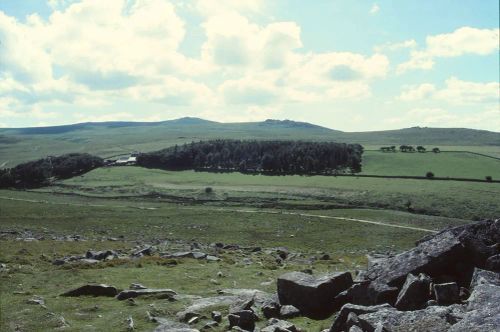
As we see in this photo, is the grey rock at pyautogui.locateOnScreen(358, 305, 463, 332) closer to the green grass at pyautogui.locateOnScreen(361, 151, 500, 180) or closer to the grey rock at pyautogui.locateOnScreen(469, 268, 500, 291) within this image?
the grey rock at pyautogui.locateOnScreen(469, 268, 500, 291)

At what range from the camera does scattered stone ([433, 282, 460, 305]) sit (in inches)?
640

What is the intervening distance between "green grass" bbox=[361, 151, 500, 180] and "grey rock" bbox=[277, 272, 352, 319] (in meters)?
128

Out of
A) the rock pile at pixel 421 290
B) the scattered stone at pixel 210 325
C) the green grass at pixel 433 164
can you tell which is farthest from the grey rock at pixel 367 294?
the green grass at pixel 433 164

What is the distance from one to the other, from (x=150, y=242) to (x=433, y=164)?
419 ft

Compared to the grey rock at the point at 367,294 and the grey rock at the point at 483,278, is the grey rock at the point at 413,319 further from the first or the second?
the grey rock at the point at 367,294

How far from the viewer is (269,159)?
175 meters

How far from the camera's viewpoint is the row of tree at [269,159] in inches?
6722

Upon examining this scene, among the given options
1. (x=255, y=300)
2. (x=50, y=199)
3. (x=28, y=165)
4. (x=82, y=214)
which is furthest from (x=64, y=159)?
(x=255, y=300)

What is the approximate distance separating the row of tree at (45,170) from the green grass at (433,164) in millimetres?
108440

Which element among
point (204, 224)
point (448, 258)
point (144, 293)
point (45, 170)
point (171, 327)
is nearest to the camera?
point (171, 327)

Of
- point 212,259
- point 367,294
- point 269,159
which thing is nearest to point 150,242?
point 212,259

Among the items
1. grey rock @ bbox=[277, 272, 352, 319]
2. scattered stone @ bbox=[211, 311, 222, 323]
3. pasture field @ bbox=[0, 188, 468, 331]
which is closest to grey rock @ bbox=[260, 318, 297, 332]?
pasture field @ bbox=[0, 188, 468, 331]

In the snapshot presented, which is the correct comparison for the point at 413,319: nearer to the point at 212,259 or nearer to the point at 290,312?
the point at 290,312

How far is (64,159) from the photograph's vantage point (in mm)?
190000
